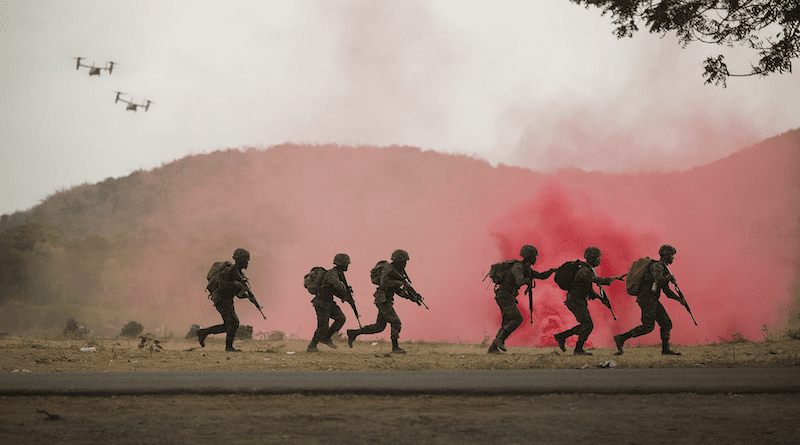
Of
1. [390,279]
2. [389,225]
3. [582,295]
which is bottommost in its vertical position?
[582,295]

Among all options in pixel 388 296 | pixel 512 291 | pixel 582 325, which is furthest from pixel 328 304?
pixel 582 325

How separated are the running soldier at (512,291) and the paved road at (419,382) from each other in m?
4.17

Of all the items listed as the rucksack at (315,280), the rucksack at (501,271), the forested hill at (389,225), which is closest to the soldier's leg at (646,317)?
the rucksack at (501,271)

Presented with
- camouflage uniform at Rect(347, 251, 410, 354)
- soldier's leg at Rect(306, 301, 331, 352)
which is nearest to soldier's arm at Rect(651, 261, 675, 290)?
camouflage uniform at Rect(347, 251, 410, 354)

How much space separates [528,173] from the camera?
53594 mm

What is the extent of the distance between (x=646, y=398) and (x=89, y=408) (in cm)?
488

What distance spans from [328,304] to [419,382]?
6.89m

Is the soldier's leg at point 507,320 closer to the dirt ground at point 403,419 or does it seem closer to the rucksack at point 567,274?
the rucksack at point 567,274

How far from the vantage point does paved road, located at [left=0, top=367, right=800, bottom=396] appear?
668cm

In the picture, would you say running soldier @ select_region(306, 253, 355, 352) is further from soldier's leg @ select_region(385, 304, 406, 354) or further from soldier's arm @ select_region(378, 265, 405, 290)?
soldier's leg @ select_region(385, 304, 406, 354)

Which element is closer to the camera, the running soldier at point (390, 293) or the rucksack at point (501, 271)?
the rucksack at point (501, 271)

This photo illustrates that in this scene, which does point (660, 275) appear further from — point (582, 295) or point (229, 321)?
point (229, 321)

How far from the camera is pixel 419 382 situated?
729 centimetres

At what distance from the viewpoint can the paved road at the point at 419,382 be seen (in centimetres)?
668
